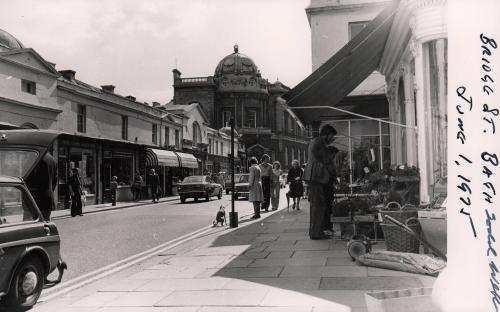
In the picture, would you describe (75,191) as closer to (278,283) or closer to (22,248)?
(22,248)

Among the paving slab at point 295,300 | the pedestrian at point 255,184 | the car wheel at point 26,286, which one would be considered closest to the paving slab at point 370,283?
the paving slab at point 295,300

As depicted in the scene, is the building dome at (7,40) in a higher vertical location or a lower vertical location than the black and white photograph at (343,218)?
higher

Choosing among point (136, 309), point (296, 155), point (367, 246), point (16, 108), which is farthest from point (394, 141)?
point (296, 155)

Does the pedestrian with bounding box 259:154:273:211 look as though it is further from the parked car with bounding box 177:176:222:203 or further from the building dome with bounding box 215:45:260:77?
the building dome with bounding box 215:45:260:77

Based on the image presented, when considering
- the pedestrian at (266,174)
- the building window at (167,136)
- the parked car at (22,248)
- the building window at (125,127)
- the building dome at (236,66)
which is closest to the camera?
the parked car at (22,248)

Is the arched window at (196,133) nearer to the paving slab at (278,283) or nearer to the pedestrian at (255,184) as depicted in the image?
the pedestrian at (255,184)

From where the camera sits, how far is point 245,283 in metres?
5.25

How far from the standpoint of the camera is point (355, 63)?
27.8 ft

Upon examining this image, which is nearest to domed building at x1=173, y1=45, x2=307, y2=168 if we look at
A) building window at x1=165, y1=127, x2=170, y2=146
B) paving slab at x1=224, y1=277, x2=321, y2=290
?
building window at x1=165, y1=127, x2=170, y2=146

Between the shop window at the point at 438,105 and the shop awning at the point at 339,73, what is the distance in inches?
51.5

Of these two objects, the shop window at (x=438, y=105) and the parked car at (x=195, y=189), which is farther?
the parked car at (x=195, y=189)

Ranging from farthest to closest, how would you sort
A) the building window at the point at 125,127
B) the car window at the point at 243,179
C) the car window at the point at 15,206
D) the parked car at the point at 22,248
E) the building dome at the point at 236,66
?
the building dome at the point at 236,66 < the building window at the point at 125,127 < the car window at the point at 243,179 < the car window at the point at 15,206 < the parked car at the point at 22,248

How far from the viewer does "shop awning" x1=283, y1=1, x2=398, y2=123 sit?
7945 millimetres

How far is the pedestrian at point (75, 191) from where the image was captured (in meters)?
17.4
